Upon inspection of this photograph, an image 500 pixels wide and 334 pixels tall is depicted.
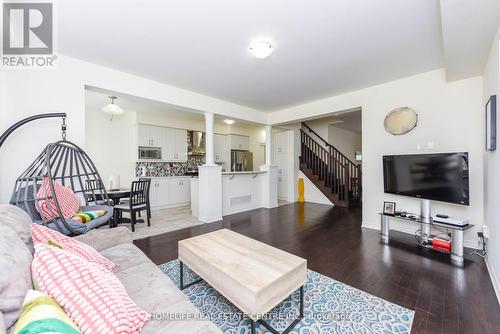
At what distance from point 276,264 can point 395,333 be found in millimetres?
961

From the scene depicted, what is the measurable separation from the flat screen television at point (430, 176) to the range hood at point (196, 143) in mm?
5170

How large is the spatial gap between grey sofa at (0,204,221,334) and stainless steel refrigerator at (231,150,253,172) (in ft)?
19.3

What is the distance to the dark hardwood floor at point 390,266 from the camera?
5.55 feet

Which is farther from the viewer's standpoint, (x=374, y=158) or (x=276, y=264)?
(x=374, y=158)

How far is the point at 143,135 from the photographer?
18.7 feet

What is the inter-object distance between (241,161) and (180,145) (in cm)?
231

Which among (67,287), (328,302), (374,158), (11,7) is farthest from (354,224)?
(11,7)

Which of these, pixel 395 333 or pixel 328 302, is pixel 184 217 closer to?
pixel 328 302

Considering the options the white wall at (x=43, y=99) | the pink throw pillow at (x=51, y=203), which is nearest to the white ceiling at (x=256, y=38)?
the white wall at (x=43, y=99)

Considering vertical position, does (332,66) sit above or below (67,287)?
above

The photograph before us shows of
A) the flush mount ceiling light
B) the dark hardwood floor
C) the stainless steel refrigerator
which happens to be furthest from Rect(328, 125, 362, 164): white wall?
the flush mount ceiling light

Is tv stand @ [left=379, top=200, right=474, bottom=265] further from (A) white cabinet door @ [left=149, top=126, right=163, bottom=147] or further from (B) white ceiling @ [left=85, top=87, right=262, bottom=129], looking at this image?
(A) white cabinet door @ [left=149, top=126, right=163, bottom=147]

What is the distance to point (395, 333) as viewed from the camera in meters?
1.50

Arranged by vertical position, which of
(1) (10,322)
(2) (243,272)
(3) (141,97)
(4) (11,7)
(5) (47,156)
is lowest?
(2) (243,272)
